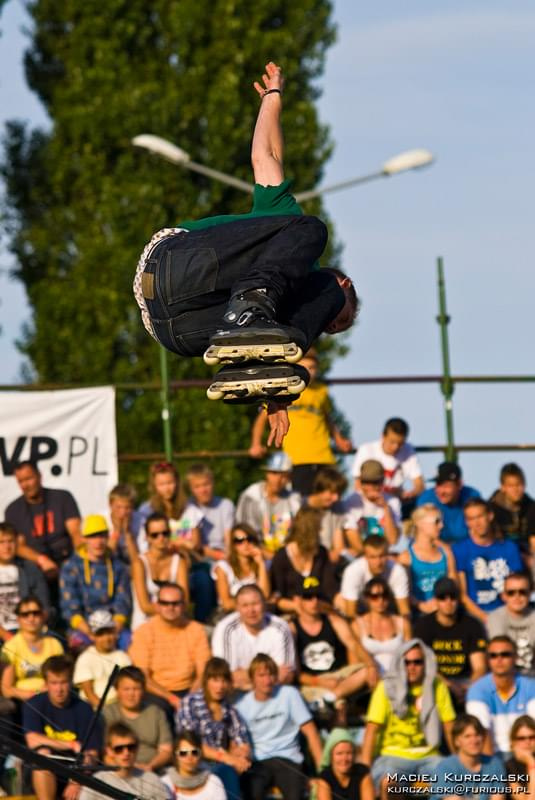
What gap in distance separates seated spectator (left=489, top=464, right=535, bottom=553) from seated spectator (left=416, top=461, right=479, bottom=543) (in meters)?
0.26

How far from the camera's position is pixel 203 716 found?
12.3m

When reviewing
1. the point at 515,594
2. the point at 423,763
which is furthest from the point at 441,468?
the point at 423,763

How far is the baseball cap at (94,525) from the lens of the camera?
13242 mm

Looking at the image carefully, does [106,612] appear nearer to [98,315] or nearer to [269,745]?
[269,745]

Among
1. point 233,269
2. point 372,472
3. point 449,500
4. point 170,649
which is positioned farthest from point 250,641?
point 233,269

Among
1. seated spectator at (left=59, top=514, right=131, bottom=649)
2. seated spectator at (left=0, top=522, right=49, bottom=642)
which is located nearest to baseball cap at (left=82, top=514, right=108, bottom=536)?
seated spectator at (left=59, top=514, right=131, bottom=649)

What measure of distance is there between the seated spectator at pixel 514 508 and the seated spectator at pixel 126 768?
367cm

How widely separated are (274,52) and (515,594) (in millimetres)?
18193

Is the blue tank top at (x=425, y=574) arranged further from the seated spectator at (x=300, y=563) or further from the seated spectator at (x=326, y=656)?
the seated spectator at (x=326, y=656)

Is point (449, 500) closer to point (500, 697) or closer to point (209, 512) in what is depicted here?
point (209, 512)

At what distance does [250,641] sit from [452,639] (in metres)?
1.41

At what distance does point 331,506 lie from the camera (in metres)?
14.0

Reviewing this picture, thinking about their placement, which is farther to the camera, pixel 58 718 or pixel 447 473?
pixel 447 473

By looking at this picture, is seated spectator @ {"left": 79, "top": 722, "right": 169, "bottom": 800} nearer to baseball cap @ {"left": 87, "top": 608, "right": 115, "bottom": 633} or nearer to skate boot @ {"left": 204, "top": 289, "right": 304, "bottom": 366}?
baseball cap @ {"left": 87, "top": 608, "right": 115, "bottom": 633}
